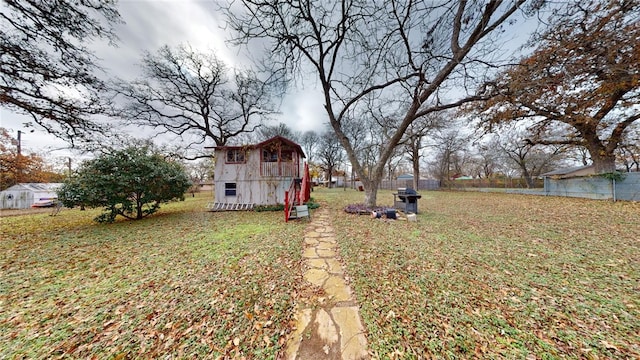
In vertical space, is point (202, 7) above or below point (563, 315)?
above

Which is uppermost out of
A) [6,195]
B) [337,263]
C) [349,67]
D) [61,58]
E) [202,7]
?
[202,7]

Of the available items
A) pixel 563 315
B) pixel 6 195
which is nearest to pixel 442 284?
pixel 563 315

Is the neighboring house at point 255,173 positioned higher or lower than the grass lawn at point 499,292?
higher

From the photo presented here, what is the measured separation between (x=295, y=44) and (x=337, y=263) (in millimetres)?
8227

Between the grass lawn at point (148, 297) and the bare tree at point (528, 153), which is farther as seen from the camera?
the bare tree at point (528, 153)

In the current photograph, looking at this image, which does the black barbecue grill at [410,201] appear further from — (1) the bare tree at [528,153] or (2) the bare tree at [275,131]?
(2) the bare tree at [275,131]

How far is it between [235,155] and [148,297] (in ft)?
28.8

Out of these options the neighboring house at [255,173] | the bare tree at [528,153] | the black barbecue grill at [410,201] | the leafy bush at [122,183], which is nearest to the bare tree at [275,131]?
the neighboring house at [255,173]

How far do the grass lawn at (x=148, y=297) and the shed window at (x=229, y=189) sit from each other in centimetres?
555

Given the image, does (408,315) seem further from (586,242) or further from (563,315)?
(586,242)

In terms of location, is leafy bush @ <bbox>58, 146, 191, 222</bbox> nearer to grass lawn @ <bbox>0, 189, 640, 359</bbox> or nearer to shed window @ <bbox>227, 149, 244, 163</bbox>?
grass lawn @ <bbox>0, 189, 640, 359</bbox>

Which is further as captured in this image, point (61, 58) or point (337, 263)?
point (61, 58)

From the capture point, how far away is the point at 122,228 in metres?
6.30

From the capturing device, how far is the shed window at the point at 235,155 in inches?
410
